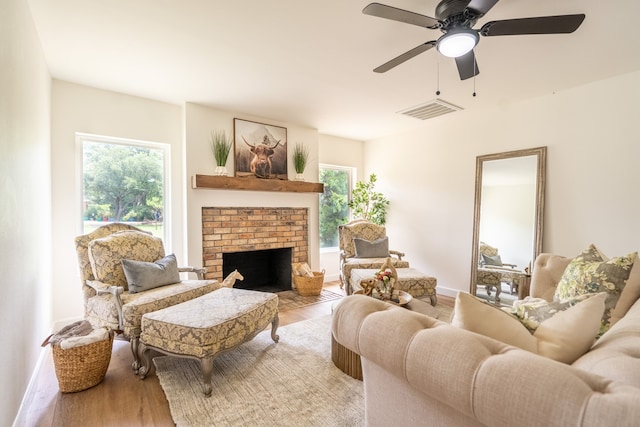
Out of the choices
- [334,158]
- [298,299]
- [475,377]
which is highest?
[334,158]

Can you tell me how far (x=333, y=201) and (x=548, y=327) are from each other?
442 cm

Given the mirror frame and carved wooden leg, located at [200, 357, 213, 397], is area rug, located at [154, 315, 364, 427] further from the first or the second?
the mirror frame

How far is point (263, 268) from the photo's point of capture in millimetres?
4691

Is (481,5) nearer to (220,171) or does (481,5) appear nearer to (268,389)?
(268,389)

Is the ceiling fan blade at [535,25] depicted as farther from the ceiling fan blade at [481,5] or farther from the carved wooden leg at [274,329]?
the carved wooden leg at [274,329]

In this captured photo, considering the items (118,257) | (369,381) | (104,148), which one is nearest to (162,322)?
(118,257)

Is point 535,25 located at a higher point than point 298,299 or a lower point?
higher

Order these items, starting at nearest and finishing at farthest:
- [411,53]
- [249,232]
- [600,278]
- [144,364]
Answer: [600,278], [411,53], [144,364], [249,232]

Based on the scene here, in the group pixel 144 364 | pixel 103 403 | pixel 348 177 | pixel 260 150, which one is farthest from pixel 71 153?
pixel 348 177

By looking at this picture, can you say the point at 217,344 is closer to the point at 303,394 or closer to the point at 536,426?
the point at 303,394

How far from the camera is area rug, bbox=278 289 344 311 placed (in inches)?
149

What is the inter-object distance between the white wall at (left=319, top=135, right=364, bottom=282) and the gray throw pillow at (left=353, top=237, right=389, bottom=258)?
41.4 inches

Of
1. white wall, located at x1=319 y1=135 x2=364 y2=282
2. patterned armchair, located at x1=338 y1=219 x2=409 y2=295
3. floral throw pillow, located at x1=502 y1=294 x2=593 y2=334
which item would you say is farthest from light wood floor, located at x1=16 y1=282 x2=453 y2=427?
white wall, located at x1=319 y1=135 x2=364 y2=282

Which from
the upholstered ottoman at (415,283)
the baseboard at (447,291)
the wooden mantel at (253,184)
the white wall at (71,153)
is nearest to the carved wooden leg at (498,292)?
the baseboard at (447,291)
